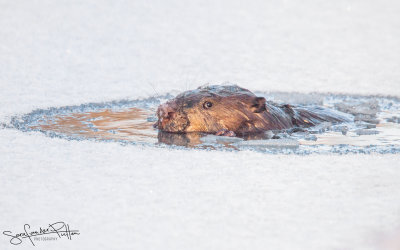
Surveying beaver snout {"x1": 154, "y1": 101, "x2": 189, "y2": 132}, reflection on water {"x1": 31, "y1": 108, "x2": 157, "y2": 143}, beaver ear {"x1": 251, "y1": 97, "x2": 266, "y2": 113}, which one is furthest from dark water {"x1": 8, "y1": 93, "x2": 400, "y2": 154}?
beaver ear {"x1": 251, "y1": 97, "x2": 266, "y2": 113}

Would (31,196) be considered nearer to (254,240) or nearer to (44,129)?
(254,240)

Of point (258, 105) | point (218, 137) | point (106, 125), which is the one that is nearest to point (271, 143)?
point (218, 137)

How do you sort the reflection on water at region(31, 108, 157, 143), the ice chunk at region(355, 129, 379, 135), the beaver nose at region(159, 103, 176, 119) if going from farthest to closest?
the ice chunk at region(355, 129, 379, 135) < the beaver nose at region(159, 103, 176, 119) < the reflection on water at region(31, 108, 157, 143)

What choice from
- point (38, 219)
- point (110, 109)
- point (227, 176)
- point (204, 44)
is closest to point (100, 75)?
point (110, 109)

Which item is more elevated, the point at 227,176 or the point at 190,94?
the point at 190,94

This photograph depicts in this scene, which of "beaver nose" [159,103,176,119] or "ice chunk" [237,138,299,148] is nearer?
"ice chunk" [237,138,299,148]

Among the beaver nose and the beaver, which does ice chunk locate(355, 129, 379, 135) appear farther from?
the beaver nose
